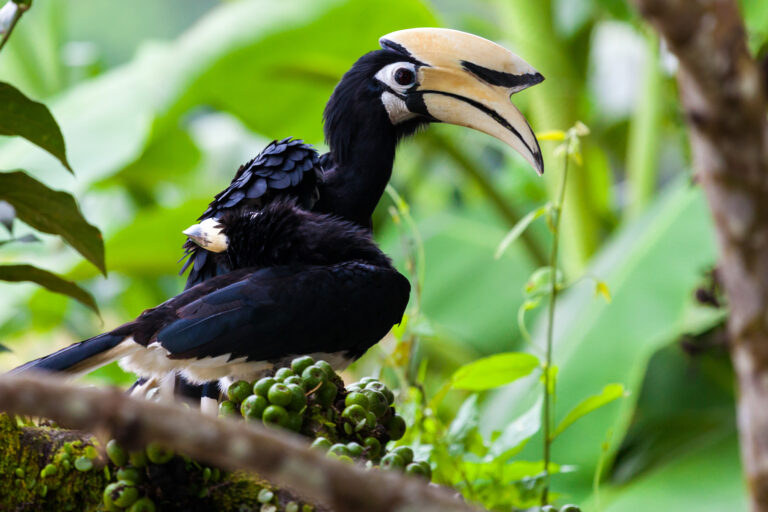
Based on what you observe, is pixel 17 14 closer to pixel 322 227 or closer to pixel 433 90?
pixel 322 227

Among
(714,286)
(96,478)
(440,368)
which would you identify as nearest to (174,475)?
(96,478)

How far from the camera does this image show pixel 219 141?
3965mm

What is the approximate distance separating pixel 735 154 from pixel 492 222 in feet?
7.85

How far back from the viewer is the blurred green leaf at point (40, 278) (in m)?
0.96

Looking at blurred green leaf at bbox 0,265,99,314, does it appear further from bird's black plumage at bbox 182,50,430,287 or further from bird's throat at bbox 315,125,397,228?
bird's throat at bbox 315,125,397,228

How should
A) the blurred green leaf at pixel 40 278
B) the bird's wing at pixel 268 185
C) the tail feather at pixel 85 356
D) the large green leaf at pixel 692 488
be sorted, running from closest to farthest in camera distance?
the tail feather at pixel 85 356 < the blurred green leaf at pixel 40 278 < the bird's wing at pixel 268 185 < the large green leaf at pixel 692 488

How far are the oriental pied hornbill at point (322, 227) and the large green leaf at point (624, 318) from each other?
62 cm

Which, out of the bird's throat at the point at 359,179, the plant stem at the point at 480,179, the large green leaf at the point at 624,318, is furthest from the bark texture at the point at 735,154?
the plant stem at the point at 480,179

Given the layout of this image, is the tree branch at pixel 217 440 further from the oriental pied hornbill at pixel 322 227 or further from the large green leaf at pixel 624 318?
the large green leaf at pixel 624 318

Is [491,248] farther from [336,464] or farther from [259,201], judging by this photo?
[336,464]

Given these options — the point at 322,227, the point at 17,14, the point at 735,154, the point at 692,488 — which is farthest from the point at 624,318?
the point at 735,154

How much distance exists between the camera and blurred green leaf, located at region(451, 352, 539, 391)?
103 cm

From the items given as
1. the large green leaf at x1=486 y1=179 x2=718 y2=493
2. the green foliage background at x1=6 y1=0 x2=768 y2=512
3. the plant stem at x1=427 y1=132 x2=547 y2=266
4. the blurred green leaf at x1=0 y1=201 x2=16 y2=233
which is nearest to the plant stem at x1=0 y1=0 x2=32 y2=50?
the blurred green leaf at x1=0 y1=201 x2=16 y2=233

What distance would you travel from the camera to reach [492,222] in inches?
109
